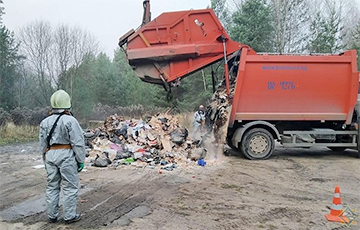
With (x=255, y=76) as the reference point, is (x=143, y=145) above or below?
below

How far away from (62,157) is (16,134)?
10895 millimetres

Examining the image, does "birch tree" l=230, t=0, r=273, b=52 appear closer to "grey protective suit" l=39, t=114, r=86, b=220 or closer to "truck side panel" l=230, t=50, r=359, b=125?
"truck side panel" l=230, t=50, r=359, b=125

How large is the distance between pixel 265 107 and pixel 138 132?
343cm

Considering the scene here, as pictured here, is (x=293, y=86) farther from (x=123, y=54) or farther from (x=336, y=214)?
(x=123, y=54)

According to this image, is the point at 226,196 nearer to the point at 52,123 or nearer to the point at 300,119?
the point at 52,123

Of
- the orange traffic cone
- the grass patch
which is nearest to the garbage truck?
the orange traffic cone

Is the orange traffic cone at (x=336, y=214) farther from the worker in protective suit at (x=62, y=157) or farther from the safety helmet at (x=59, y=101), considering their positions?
the safety helmet at (x=59, y=101)

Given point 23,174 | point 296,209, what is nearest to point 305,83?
point 296,209

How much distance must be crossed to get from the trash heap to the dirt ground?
0.38 meters

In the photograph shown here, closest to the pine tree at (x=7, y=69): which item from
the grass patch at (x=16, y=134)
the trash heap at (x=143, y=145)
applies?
the grass patch at (x=16, y=134)

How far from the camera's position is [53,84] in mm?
24641

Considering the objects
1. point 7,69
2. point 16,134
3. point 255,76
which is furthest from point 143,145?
point 7,69

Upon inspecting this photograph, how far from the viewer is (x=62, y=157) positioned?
354 centimetres

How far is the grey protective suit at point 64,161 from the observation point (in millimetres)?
3543
